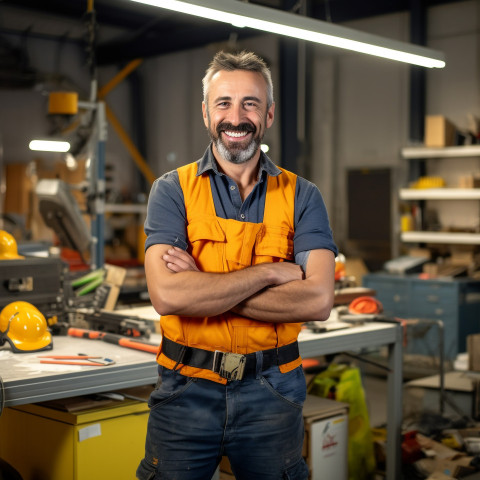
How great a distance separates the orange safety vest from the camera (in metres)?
1.90

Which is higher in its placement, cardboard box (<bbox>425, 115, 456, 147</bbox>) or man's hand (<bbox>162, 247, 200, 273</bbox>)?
cardboard box (<bbox>425, 115, 456, 147</bbox>)

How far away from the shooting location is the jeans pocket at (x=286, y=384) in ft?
6.24

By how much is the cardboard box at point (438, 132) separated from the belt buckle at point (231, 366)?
20.4 ft

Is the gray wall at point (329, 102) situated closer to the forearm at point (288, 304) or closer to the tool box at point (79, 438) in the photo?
the tool box at point (79, 438)

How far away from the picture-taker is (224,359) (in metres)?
1.86

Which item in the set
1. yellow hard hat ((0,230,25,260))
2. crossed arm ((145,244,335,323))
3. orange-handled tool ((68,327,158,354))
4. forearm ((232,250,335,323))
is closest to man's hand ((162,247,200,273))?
crossed arm ((145,244,335,323))

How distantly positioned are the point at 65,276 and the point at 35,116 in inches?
381

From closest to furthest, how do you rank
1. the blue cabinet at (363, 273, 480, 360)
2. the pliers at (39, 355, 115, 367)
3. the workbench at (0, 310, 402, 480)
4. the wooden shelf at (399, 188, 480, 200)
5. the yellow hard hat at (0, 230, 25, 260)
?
the workbench at (0, 310, 402, 480) → the pliers at (39, 355, 115, 367) → the yellow hard hat at (0, 230, 25, 260) → the blue cabinet at (363, 273, 480, 360) → the wooden shelf at (399, 188, 480, 200)

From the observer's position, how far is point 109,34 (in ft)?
41.6

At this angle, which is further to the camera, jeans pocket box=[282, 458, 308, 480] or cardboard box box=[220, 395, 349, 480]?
cardboard box box=[220, 395, 349, 480]

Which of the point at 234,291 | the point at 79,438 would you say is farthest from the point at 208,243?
the point at 79,438

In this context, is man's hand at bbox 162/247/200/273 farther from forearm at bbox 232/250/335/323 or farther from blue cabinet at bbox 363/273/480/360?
blue cabinet at bbox 363/273/480/360

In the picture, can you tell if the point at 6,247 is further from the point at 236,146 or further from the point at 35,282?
the point at 236,146

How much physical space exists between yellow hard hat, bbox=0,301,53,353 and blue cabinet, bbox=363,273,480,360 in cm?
465
